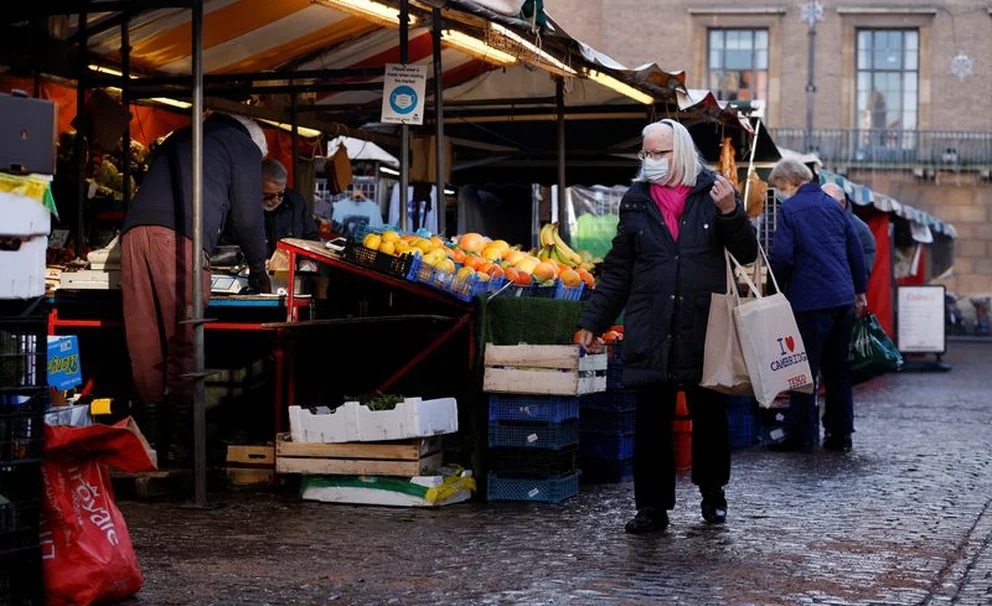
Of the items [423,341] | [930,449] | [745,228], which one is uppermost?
[745,228]

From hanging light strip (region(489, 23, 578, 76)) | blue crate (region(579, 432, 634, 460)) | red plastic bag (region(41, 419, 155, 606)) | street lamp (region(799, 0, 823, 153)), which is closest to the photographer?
red plastic bag (region(41, 419, 155, 606))

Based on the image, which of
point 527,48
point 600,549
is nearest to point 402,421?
point 600,549

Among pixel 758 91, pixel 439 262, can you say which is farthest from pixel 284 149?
pixel 758 91

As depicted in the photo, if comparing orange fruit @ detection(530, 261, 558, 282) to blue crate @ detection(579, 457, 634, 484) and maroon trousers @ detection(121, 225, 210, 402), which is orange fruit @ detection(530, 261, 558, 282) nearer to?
blue crate @ detection(579, 457, 634, 484)

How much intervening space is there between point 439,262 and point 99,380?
2395mm

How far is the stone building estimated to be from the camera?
147 feet

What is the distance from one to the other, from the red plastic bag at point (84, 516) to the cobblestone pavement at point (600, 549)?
0.31m

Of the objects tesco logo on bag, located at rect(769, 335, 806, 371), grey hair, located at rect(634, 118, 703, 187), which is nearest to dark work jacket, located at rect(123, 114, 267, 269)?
grey hair, located at rect(634, 118, 703, 187)

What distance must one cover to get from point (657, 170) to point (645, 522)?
5.34 feet

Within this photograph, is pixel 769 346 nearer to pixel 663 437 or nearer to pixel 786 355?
pixel 786 355

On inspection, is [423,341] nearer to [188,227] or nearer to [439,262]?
[439,262]

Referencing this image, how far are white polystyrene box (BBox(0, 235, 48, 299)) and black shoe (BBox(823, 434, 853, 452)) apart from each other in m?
7.42

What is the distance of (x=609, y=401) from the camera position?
9.53 meters

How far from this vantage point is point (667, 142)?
25.5ft
